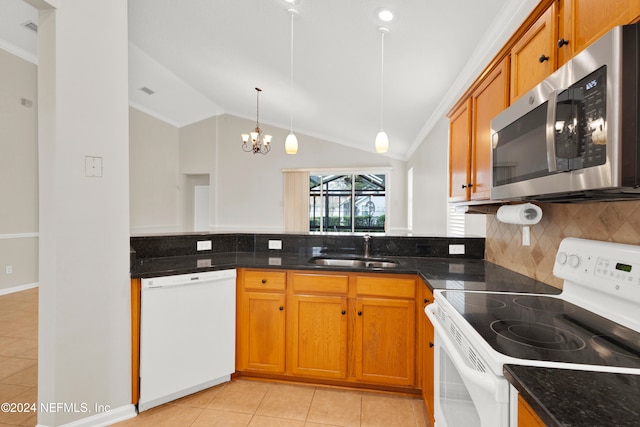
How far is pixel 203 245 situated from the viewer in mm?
2635

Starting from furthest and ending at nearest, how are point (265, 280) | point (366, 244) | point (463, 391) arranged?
point (366, 244)
point (265, 280)
point (463, 391)

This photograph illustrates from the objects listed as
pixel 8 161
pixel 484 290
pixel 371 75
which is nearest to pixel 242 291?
pixel 484 290

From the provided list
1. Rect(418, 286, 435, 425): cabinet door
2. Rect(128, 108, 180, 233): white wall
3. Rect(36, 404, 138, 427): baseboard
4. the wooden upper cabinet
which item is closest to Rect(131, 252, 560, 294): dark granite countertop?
Rect(418, 286, 435, 425): cabinet door

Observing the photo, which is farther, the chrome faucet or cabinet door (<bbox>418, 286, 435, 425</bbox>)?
the chrome faucet

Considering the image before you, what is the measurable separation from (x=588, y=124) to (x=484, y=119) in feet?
3.14

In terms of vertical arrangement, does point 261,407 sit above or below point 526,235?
below

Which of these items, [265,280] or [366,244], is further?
[366,244]

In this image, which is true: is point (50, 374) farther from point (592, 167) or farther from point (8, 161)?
point (8, 161)

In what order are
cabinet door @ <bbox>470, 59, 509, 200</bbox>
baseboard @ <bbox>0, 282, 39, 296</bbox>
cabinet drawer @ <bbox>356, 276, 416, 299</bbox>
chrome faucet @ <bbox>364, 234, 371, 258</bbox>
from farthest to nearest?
baseboard @ <bbox>0, 282, 39, 296</bbox> → chrome faucet @ <bbox>364, 234, 371, 258</bbox> → cabinet drawer @ <bbox>356, 276, 416, 299</bbox> → cabinet door @ <bbox>470, 59, 509, 200</bbox>

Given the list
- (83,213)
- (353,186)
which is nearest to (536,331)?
(83,213)

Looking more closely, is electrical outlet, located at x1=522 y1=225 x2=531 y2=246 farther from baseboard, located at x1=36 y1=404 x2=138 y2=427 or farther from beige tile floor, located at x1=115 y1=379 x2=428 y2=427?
baseboard, located at x1=36 y1=404 x2=138 y2=427

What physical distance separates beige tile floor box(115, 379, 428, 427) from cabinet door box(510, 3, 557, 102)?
1.91 m

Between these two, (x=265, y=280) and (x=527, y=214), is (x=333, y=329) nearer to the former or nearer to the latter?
(x=265, y=280)

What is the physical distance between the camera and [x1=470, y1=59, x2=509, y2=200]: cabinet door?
1.52 meters
